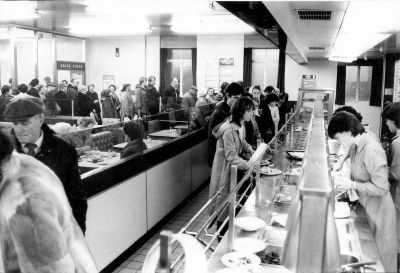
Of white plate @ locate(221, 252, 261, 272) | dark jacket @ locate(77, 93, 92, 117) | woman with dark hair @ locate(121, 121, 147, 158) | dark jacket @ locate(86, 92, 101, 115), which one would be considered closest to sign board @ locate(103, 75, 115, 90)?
dark jacket @ locate(86, 92, 101, 115)

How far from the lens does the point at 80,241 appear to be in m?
1.93

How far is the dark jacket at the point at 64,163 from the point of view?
2533 millimetres

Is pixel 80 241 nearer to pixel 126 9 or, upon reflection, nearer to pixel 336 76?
pixel 126 9

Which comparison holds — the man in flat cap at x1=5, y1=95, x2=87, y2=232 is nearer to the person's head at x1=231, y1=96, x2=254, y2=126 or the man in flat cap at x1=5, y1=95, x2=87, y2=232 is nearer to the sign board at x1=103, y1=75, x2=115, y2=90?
the person's head at x1=231, y1=96, x2=254, y2=126

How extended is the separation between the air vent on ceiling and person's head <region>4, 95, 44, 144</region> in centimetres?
265

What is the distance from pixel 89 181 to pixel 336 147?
3451 millimetres

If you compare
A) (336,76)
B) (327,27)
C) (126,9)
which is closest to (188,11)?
(126,9)

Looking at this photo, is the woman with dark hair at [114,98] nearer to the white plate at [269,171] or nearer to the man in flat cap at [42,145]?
the white plate at [269,171]

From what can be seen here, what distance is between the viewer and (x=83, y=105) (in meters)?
11.0

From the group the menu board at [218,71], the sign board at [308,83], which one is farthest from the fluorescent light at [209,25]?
the sign board at [308,83]

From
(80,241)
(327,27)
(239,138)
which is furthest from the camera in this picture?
(327,27)

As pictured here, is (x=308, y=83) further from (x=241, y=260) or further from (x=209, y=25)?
(x=241, y=260)

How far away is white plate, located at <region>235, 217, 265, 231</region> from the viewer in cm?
252

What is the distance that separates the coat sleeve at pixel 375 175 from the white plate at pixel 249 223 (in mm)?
804
